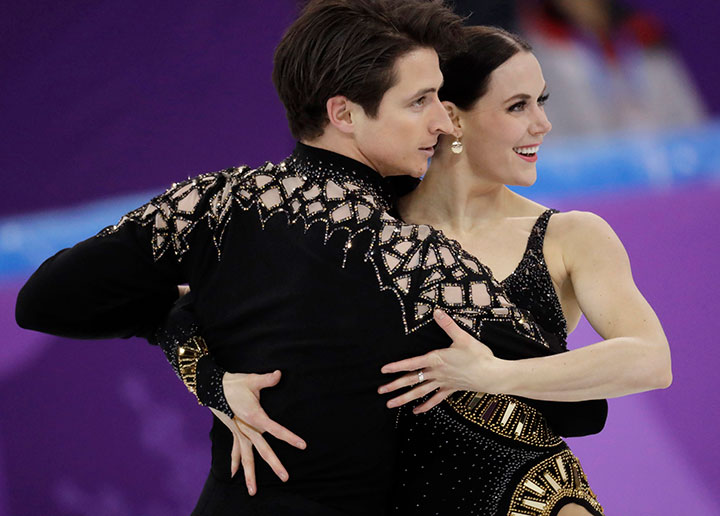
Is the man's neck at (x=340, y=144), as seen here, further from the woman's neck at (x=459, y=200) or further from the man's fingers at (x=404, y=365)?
the woman's neck at (x=459, y=200)

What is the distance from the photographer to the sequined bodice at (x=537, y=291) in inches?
77.9

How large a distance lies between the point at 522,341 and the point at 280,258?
1.48ft

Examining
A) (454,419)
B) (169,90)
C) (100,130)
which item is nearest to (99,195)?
(100,130)

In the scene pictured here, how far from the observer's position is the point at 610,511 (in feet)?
11.6

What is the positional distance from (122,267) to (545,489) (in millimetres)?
935

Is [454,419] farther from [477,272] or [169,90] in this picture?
[169,90]

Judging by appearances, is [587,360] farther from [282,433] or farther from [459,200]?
[459,200]

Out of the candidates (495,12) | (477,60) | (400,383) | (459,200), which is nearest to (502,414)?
(400,383)

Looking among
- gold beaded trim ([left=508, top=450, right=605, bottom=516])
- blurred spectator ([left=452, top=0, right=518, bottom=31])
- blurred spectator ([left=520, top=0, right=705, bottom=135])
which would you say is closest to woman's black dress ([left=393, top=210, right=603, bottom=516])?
gold beaded trim ([left=508, top=450, right=605, bottom=516])

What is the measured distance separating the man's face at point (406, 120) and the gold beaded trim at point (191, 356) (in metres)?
0.49

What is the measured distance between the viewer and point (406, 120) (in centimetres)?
171

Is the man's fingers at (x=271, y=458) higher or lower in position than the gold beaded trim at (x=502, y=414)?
lower

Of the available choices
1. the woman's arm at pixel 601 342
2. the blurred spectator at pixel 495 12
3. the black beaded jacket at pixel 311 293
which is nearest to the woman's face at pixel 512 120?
the woman's arm at pixel 601 342

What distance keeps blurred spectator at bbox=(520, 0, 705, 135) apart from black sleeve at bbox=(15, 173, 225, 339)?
2183 mm
